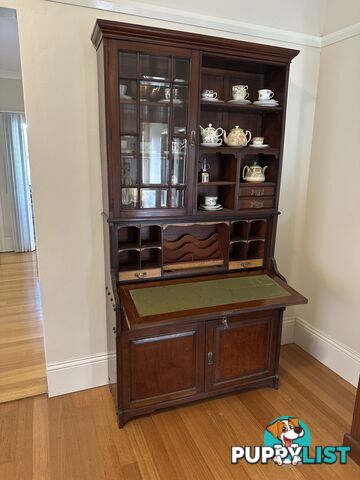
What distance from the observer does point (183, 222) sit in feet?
6.49

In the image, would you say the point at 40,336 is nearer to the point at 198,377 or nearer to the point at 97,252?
the point at 97,252

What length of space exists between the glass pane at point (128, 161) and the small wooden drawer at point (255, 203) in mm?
681

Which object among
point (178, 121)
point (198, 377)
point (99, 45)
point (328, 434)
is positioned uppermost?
point (99, 45)

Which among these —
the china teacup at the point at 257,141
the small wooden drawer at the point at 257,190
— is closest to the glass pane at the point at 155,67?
the china teacup at the point at 257,141

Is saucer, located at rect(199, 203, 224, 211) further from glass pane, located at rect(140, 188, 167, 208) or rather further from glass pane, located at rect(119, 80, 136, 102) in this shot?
glass pane, located at rect(119, 80, 136, 102)

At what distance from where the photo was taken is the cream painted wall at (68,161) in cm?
180

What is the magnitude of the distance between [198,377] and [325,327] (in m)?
1.13

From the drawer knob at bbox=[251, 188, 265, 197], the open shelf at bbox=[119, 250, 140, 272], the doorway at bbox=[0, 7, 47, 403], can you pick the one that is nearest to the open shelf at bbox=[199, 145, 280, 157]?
the drawer knob at bbox=[251, 188, 265, 197]

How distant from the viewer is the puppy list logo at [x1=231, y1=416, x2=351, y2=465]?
175cm

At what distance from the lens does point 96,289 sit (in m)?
2.19

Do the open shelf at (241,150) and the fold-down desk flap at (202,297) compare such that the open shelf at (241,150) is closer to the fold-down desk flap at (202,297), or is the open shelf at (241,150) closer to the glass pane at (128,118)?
the glass pane at (128,118)

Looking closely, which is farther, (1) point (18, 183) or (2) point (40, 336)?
(1) point (18, 183)

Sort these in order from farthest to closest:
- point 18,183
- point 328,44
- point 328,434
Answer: point 18,183 → point 328,44 → point 328,434

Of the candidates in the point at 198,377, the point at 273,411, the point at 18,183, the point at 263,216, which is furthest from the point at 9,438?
the point at 18,183
